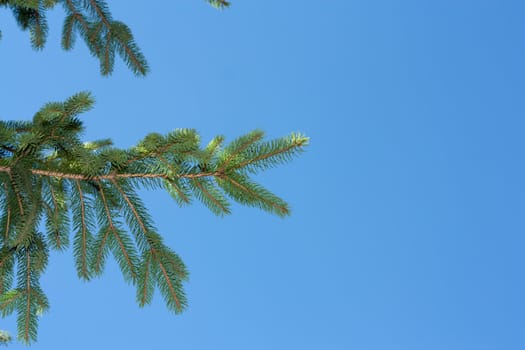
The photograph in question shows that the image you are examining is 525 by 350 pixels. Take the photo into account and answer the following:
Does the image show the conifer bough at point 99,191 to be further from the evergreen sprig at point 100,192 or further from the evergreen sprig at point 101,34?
the evergreen sprig at point 101,34

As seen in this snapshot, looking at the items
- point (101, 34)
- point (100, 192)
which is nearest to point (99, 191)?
point (100, 192)

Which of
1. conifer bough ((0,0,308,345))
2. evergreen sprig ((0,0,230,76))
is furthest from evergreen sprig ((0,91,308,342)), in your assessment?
evergreen sprig ((0,0,230,76))

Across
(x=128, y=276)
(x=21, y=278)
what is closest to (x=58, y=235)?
(x=21, y=278)

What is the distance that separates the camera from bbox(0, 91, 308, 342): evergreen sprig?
235 cm

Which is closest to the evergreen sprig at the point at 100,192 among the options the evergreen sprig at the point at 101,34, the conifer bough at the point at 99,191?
the conifer bough at the point at 99,191

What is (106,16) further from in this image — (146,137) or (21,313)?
(21,313)

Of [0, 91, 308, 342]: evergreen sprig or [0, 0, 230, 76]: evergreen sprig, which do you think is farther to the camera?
[0, 0, 230, 76]: evergreen sprig

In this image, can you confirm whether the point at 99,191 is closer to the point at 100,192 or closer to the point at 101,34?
the point at 100,192

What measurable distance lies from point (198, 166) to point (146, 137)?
12.4 inches

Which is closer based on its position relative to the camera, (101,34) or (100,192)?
(100,192)

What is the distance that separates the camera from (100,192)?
2.59m

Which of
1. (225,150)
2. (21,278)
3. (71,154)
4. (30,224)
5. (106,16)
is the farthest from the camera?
(106,16)

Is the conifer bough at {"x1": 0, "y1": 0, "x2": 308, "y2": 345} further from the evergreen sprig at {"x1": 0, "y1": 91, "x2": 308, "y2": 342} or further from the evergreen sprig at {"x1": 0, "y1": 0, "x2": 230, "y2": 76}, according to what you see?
the evergreen sprig at {"x1": 0, "y1": 0, "x2": 230, "y2": 76}

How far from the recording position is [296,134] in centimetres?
229
